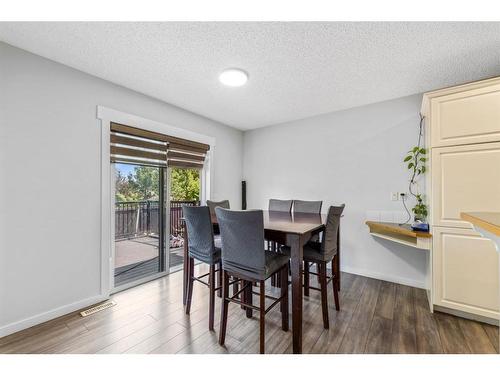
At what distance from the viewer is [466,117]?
6.43 ft

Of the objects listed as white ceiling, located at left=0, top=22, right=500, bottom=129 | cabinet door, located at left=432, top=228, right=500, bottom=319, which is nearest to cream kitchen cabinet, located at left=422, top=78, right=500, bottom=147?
white ceiling, located at left=0, top=22, right=500, bottom=129

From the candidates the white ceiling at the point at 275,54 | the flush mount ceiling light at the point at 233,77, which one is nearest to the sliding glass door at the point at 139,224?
the white ceiling at the point at 275,54

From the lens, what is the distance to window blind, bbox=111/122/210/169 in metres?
2.47

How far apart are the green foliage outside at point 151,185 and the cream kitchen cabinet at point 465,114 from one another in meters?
3.04


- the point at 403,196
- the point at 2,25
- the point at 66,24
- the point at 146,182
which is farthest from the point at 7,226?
the point at 403,196

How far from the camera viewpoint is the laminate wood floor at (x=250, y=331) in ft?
5.33

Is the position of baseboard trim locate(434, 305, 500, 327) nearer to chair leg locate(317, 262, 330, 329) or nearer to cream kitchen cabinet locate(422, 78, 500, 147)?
chair leg locate(317, 262, 330, 329)

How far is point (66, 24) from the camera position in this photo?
1.55 metres

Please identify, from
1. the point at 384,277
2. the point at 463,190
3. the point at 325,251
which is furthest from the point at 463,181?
the point at 384,277

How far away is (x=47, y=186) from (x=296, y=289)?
2.30m

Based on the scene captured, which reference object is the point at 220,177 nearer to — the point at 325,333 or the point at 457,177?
the point at 325,333

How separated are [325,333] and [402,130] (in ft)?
8.34

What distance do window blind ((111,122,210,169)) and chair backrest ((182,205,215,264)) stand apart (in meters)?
1.14

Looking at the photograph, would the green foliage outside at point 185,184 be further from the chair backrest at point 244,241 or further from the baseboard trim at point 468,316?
the baseboard trim at point 468,316
